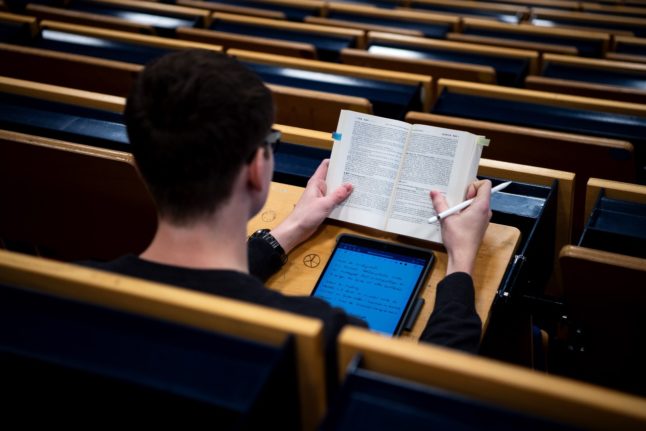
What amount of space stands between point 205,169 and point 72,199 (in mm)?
913

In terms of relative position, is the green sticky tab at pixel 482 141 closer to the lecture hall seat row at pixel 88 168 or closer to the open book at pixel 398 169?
the open book at pixel 398 169

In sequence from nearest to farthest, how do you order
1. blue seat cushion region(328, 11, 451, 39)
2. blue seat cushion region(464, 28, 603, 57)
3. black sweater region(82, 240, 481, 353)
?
black sweater region(82, 240, 481, 353) → blue seat cushion region(464, 28, 603, 57) → blue seat cushion region(328, 11, 451, 39)

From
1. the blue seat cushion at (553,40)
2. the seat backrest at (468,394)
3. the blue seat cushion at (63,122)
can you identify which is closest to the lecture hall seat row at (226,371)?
the seat backrest at (468,394)

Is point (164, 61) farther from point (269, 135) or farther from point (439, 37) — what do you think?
point (439, 37)

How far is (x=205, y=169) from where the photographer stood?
3.05 feet

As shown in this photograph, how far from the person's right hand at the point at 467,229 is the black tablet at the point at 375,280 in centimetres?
6

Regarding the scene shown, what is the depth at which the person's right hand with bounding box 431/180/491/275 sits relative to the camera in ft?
3.99

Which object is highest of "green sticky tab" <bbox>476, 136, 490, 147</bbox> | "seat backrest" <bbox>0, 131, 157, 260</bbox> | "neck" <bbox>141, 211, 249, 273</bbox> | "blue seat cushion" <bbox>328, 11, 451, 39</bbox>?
"blue seat cushion" <bbox>328, 11, 451, 39</bbox>

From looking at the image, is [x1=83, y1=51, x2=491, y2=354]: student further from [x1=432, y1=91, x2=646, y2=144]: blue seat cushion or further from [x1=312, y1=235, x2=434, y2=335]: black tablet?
[x1=432, y1=91, x2=646, y2=144]: blue seat cushion

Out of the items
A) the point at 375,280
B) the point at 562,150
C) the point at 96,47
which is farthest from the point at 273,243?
the point at 96,47

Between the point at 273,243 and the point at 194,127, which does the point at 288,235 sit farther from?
the point at 194,127

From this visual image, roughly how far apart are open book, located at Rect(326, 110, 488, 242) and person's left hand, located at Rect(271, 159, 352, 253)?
0.02 m

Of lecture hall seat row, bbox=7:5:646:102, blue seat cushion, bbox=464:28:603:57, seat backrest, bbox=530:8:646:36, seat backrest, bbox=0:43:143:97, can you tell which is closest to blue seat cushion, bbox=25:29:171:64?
seat backrest, bbox=0:43:143:97

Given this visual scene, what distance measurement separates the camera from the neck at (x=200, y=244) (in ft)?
3.13
